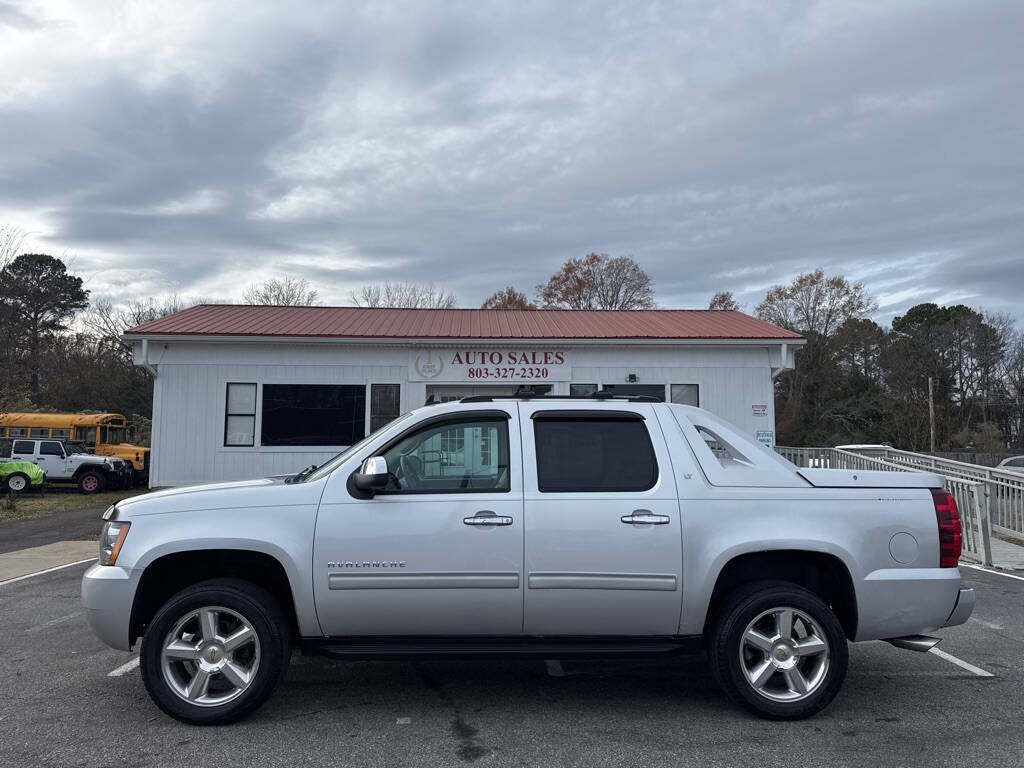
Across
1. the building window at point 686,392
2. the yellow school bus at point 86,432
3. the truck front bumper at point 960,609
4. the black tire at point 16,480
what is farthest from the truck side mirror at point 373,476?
the yellow school bus at point 86,432

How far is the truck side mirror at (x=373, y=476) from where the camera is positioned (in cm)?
417

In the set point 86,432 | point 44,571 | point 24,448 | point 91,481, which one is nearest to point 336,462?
point 44,571

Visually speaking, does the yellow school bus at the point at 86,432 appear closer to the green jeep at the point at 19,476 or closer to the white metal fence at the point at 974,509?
the green jeep at the point at 19,476

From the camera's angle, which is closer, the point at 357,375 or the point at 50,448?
the point at 357,375

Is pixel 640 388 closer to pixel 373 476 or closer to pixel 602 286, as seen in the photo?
pixel 373 476

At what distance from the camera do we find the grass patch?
17730 millimetres

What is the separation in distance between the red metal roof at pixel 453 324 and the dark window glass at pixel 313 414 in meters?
1.16

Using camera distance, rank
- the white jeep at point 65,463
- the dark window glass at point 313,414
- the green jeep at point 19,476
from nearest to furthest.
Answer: the dark window glass at point 313,414, the green jeep at point 19,476, the white jeep at point 65,463

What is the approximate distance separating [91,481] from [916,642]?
24.2m

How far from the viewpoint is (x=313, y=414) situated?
15992 millimetres

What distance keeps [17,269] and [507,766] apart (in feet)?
190

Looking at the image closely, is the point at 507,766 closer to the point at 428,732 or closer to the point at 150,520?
the point at 428,732

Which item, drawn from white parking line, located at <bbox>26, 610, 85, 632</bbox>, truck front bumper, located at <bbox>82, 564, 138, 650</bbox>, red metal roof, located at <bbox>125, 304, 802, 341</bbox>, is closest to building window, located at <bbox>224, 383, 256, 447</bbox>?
red metal roof, located at <bbox>125, 304, 802, 341</bbox>

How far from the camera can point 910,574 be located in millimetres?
4340
